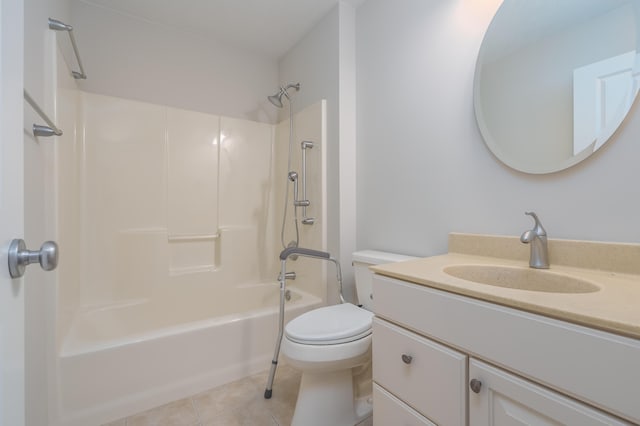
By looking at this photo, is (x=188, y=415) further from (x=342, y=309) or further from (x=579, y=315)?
(x=579, y=315)

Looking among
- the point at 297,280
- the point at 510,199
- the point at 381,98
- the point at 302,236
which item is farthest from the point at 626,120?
the point at 297,280

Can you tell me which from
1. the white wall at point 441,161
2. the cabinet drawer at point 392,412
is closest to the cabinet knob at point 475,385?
the cabinet drawer at point 392,412

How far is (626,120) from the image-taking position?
86 cm

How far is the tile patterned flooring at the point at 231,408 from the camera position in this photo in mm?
1379

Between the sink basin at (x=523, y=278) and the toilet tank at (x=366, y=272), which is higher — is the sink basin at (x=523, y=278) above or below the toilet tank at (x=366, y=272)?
above

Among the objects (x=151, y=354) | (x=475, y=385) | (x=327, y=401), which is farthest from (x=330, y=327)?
(x=151, y=354)

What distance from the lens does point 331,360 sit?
3.87 feet

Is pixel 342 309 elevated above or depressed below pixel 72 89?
below

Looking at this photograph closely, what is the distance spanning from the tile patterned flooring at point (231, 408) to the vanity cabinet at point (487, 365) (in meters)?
0.72

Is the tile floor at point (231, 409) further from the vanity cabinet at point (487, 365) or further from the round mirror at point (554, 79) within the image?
the round mirror at point (554, 79)

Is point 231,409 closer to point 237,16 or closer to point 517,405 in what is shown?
point 517,405

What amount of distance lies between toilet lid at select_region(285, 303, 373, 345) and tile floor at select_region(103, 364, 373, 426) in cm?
51

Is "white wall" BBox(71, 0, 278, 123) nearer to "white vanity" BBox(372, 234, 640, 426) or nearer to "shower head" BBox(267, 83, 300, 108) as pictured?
"shower head" BBox(267, 83, 300, 108)

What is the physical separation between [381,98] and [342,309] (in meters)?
1.26
